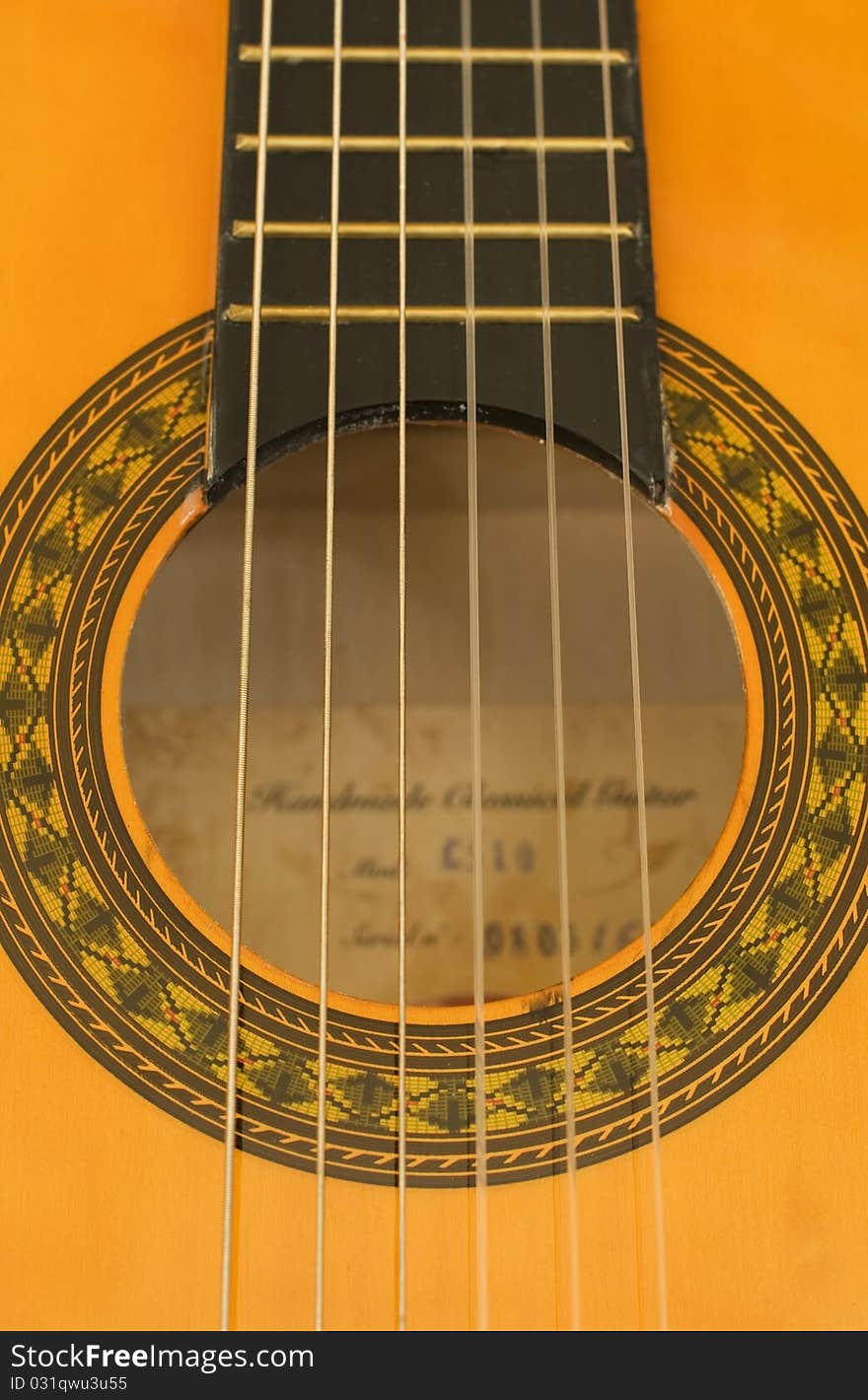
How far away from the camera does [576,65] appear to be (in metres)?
0.96

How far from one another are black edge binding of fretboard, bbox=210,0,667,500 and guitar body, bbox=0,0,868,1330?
32 mm

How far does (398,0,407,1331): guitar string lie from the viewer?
76 centimetres

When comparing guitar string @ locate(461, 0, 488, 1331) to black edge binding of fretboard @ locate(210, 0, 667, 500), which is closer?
guitar string @ locate(461, 0, 488, 1331)

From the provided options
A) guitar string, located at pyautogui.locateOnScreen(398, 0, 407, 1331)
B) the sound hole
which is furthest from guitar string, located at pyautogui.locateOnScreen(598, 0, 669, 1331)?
the sound hole

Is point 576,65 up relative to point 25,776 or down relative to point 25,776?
up

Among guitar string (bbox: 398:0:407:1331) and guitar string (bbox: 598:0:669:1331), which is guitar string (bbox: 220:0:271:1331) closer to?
guitar string (bbox: 398:0:407:1331)

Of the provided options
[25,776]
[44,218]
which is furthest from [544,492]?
[25,776]

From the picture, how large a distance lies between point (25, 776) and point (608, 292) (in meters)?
0.45

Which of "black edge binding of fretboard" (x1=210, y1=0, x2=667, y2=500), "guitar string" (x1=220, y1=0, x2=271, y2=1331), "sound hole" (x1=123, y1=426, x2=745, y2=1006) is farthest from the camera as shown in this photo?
"sound hole" (x1=123, y1=426, x2=745, y2=1006)

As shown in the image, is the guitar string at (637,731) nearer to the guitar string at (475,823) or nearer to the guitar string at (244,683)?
the guitar string at (475,823)

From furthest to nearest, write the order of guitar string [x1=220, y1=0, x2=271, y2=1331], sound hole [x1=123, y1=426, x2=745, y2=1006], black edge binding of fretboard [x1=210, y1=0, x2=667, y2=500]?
sound hole [x1=123, y1=426, x2=745, y2=1006] < black edge binding of fretboard [x1=210, y1=0, x2=667, y2=500] < guitar string [x1=220, y1=0, x2=271, y2=1331]
